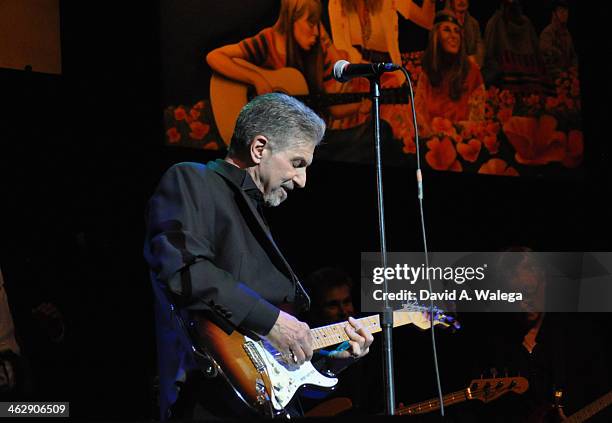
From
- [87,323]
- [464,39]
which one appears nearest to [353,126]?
[464,39]

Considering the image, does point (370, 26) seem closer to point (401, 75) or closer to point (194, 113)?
point (401, 75)

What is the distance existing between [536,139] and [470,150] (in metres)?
0.56

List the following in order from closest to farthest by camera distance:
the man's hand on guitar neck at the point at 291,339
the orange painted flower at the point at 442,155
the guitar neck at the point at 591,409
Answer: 1. the man's hand on guitar neck at the point at 291,339
2. the guitar neck at the point at 591,409
3. the orange painted flower at the point at 442,155

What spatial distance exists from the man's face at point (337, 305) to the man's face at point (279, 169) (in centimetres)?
199

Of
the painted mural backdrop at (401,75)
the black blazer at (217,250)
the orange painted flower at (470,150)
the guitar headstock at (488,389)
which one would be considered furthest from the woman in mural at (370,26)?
the black blazer at (217,250)

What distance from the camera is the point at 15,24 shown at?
14.0ft

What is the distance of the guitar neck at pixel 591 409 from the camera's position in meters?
4.84

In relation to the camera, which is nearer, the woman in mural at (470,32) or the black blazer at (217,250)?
the black blazer at (217,250)

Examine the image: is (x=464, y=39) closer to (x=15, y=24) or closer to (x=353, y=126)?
(x=353, y=126)

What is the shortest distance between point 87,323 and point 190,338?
1.87 m

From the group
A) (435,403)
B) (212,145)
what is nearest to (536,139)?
(435,403)

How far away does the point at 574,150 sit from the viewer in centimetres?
575

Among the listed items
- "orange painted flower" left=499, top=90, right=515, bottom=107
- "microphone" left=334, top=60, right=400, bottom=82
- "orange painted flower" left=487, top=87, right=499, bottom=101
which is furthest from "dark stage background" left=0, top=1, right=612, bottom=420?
"orange painted flower" left=499, top=90, right=515, bottom=107

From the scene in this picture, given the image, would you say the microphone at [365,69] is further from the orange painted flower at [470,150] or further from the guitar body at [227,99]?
the orange painted flower at [470,150]
